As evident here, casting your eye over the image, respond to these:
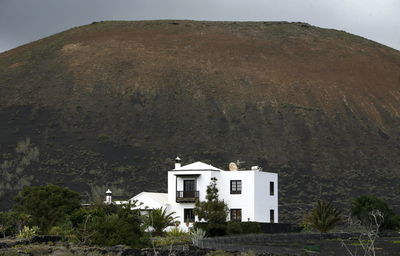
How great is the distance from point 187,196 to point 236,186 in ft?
12.0

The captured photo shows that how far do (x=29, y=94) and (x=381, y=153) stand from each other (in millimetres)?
42166

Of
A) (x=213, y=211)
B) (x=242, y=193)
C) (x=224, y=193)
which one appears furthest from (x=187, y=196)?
(x=213, y=211)

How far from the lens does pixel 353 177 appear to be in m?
75.0

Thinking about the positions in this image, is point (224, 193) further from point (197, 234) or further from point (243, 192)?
point (197, 234)

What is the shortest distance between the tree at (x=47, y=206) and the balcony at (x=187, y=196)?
10858 mm

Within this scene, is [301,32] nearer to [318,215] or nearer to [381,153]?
[381,153]

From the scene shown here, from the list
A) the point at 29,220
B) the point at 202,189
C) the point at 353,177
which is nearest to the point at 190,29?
the point at 353,177

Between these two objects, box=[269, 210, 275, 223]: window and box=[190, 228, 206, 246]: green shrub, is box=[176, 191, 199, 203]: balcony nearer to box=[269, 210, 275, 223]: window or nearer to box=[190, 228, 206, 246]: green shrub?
box=[269, 210, 275, 223]: window

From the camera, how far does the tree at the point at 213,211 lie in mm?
41906

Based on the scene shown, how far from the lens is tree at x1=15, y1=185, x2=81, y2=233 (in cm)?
4081

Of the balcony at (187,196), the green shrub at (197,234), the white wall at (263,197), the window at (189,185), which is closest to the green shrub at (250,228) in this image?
the green shrub at (197,234)

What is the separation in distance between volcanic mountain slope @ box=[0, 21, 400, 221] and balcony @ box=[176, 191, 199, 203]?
16.6m

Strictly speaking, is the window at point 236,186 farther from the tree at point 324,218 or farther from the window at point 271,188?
the tree at point 324,218

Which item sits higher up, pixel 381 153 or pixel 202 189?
pixel 381 153
